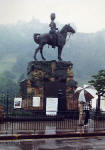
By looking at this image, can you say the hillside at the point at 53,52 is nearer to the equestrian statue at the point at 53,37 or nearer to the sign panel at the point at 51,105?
the equestrian statue at the point at 53,37

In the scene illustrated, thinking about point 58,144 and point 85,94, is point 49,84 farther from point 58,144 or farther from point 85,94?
point 58,144

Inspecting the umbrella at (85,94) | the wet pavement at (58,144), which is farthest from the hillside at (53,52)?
the wet pavement at (58,144)

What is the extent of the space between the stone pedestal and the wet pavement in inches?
315

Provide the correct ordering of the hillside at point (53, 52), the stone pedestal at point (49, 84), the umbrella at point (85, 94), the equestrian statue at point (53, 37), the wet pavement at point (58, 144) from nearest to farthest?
the wet pavement at point (58, 144) < the umbrella at point (85, 94) < the stone pedestal at point (49, 84) < the equestrian statue at point (53, 37) < the hillside at point (53, 52)

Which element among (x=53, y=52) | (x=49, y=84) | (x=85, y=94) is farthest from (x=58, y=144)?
(x=53, y=52)

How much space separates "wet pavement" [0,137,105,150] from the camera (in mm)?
10102

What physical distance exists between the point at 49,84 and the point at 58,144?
387 inches

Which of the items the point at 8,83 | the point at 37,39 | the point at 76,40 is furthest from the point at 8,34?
the point at 37,39

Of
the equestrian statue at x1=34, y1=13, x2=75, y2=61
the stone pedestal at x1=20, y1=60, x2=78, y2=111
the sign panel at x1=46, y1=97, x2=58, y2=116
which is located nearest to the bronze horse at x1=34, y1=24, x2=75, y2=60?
the equestrian statue at x1=34, y1=13, x2=75, y2=61

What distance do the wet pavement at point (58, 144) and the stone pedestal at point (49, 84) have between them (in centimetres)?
800

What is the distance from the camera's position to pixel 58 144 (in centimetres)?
1091

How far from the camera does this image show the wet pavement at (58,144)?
10.1 m

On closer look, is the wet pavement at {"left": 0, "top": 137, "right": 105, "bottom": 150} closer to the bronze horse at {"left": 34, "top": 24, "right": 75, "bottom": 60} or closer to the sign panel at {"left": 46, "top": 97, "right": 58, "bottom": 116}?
the sign panel at {"left": 46, "top": 97, "right": 58, "bottom": 116}

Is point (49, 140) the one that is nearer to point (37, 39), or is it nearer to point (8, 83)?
point (37, 39)
